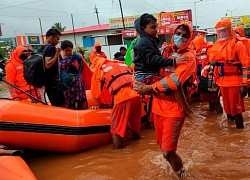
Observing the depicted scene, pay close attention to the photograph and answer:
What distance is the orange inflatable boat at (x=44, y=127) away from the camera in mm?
3842

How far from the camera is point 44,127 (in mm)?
3887

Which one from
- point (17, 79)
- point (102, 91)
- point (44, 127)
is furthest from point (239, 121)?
point (17, 79)

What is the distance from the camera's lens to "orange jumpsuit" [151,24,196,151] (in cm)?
267

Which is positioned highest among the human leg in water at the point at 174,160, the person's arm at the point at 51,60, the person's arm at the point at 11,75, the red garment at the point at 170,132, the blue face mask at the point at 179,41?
the blue face mask at the point at 179,41

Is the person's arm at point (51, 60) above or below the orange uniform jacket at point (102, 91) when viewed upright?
above

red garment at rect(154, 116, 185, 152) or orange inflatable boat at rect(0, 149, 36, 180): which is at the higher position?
red garment at rect(154, 116, 185, 152)

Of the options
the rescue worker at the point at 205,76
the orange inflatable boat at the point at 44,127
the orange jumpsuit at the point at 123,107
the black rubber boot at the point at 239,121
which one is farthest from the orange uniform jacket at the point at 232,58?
the orange inflatable boat at the point at 44,127

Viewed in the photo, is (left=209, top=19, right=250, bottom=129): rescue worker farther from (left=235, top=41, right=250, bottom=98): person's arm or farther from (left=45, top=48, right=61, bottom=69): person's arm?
(left=45, top=48, right=61, bottom=69): person's arm

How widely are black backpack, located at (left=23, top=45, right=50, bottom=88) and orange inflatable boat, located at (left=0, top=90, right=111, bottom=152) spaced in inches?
15.3

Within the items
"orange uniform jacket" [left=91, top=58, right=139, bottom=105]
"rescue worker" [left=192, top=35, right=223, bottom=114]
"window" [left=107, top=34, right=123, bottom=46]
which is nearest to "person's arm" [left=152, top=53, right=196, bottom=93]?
"orange uniform jacket" [left=91, top=58, right=139, bottom=105]

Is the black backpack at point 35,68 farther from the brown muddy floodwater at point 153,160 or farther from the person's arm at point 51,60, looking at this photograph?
the brown muddy floodwater at point 153,160

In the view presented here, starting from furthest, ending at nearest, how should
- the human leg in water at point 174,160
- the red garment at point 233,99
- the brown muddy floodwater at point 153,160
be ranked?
the red garment at point 233,99 → the brown muddy floodwater at point 153,160 → the human leg in water at point 174,160

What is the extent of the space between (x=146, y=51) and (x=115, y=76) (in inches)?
58.9

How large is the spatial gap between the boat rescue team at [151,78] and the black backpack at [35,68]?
82mm
